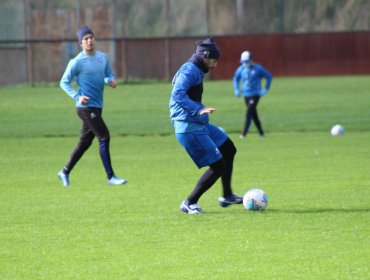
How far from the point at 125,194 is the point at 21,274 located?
522 centimetres

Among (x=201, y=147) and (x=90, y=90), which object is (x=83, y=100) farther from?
(x=201, y=147)

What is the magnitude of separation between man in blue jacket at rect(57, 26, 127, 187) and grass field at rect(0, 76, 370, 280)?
0.46 metres

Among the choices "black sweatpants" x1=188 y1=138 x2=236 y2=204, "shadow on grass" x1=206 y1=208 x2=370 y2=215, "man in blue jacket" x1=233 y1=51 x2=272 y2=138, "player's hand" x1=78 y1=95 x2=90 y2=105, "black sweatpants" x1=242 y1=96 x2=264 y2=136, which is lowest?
"black sweatpants" x1=242 y1=96 x2=264 y2=136

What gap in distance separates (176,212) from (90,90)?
341cm

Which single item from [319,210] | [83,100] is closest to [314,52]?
[83,100]

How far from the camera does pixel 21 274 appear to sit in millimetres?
8492

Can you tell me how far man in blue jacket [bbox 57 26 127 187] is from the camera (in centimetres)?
1443

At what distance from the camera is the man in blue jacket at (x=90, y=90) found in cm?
1443

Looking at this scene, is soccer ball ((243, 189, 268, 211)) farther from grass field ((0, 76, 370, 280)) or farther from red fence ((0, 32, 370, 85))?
red fence ((0, 32, 370, 85))

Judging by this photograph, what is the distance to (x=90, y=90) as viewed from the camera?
14.6m

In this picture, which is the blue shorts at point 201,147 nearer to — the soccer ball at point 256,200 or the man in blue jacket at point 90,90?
the soccer ball at point 256,200

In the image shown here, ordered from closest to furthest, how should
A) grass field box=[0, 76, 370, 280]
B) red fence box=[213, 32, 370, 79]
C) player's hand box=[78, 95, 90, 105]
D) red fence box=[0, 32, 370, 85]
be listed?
grass field box=[0, 76, 370, 280], player's hand box=[78, 95, 90, 105], red fence box=[0, 32, 370, 85], red fence box=[213, 32, 370, 79]

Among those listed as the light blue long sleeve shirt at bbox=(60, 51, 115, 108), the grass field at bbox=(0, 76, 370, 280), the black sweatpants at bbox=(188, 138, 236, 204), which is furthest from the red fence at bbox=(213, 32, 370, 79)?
the black sweatpants at bbox=(188, 138, 236, 204)

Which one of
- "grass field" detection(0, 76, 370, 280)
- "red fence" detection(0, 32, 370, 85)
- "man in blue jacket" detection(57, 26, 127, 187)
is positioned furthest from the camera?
"red fence" detection(0, 32, 370, 85)
